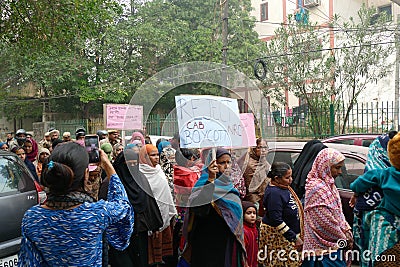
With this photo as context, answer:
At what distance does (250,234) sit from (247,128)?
3.58 ft

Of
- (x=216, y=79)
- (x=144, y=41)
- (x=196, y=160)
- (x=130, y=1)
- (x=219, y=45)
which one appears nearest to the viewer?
(x=216, y=79)

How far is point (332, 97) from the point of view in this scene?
13.7 metres

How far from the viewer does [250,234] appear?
3779 millimetres

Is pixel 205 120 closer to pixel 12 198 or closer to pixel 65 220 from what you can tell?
pixel 65 220

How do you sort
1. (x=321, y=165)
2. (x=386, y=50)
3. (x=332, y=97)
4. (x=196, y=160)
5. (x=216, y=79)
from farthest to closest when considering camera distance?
(x=332, y=97) → (x=386, y=50) → (x=321, y=165) → (x=196, y=160) → (x=216, y=79)

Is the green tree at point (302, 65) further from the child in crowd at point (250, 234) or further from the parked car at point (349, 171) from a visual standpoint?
the child in crowd at point (250, 234)

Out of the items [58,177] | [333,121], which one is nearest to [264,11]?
[333,121]

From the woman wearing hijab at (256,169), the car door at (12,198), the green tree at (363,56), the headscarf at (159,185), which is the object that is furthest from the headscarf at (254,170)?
the green tree at (363,56)

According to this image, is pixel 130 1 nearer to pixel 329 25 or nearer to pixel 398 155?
pixel 329 25

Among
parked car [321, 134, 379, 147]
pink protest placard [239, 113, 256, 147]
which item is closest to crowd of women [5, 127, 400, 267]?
pink protest placard [239, 113, 256, 147]

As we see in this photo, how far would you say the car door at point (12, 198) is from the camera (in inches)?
156

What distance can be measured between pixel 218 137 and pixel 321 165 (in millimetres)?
1219

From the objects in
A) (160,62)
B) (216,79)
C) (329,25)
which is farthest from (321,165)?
(160,62)

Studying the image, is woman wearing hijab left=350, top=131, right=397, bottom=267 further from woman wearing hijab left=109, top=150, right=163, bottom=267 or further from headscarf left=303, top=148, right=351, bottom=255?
woman wearing hijab left=109, top=150, right=163, bottom=267
